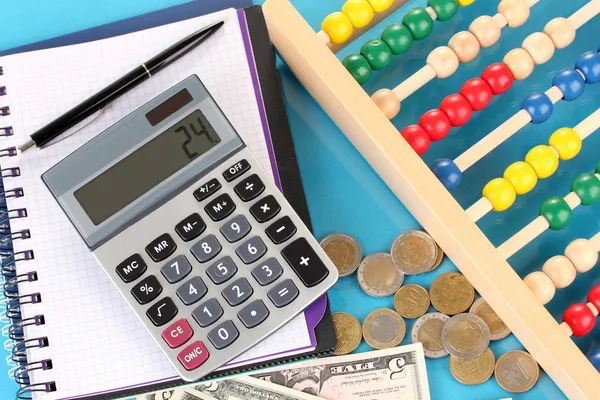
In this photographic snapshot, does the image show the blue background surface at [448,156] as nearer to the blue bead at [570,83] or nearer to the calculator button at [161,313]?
the blue bead at [570,83]

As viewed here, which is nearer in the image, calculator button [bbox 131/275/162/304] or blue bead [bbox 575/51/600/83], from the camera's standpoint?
calculator button [bbox 131/275/162/304]

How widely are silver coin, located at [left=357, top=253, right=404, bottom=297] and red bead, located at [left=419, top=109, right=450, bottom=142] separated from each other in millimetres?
146

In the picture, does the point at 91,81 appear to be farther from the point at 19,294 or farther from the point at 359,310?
the point at 359,310

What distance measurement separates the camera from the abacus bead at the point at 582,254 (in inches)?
29.7

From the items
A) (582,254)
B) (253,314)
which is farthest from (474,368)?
(253,314)

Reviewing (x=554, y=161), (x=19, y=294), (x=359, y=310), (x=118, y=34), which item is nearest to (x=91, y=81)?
(x=118, y=34)

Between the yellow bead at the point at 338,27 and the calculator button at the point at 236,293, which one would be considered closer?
the calculator button at the point at 236,293

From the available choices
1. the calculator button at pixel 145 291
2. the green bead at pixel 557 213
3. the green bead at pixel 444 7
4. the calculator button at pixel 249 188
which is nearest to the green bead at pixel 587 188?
the green bead at pixel 557 213

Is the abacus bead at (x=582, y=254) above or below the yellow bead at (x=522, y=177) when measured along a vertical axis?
below

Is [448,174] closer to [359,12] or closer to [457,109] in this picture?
[457,109]

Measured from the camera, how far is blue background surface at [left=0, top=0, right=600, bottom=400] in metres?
0.82

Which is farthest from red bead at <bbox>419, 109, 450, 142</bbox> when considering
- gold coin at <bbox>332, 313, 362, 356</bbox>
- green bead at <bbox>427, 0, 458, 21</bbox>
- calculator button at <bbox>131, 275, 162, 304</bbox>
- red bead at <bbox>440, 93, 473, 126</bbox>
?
calculator button at <bbox>131, 275, 162, 304</bbox>

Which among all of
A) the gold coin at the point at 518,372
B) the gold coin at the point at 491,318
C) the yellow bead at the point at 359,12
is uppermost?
the yellow bead at the point at 359,12

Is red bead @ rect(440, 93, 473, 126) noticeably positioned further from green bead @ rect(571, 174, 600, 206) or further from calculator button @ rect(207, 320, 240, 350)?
calculator button @ rect(207, 320, 240, 350)
